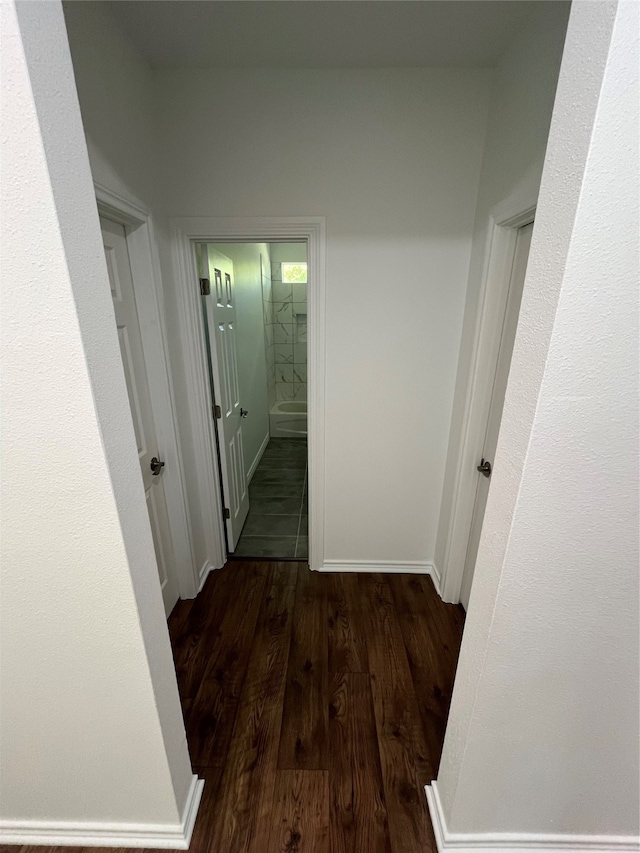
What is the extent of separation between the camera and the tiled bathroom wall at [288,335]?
4.70 meters

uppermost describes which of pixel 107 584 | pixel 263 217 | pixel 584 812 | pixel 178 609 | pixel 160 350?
pixel 263 217

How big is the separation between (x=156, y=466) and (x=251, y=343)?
1.99 m

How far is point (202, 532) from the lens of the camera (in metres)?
2.20

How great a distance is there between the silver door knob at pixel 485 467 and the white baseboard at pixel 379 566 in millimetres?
827

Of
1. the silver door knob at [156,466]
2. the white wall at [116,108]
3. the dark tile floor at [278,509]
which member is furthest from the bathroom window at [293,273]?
the silver door knob at [156,466]

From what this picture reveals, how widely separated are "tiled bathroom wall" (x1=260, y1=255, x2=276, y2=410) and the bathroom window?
0.21m

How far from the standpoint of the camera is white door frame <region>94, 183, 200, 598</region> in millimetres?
1449

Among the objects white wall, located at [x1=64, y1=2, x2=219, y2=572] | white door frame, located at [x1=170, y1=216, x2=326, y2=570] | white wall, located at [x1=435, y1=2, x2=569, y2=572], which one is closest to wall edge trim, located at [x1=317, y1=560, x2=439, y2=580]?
white door frame, located at [x1=170, y1=216, x2=326, y2=570]

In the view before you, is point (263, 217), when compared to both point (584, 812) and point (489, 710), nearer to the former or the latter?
point (489, 710)

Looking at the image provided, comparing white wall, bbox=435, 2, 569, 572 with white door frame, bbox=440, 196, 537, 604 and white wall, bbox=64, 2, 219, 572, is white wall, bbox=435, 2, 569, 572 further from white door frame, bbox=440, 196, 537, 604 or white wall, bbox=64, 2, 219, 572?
white wall, bbox=64, 2, 219, 572

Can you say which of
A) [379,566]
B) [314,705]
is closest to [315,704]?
[314,705]

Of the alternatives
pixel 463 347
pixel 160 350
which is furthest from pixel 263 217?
pixel 463 347

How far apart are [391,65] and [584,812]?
279 centimetres

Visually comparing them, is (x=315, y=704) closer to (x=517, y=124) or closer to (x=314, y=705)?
(x=314, y=705)
